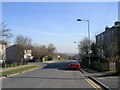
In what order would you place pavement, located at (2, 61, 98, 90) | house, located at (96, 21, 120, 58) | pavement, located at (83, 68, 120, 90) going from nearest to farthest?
pavement, located at (83, 68, 120, 90) → pavement, located at (2, 61, 98, 90) → house, located at (96, 21, 120, 58)

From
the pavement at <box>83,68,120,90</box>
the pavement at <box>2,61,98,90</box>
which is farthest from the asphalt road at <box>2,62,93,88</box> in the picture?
the pavement at <box>83,68,120,90</box>

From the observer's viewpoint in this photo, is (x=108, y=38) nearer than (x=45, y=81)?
No

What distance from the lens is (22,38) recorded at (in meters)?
79.2

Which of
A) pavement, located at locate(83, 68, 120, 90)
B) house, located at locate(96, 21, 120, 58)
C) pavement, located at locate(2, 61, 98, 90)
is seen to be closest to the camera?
pavement, located at locate(83, 68, 120, 90)

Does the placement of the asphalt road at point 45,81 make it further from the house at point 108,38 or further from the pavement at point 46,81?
the house at point 108,38

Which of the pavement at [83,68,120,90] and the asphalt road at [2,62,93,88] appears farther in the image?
the asphalt road at [2,62,93,88]

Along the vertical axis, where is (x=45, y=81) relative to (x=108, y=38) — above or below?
below

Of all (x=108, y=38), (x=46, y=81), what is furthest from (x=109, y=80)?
(x=108, y=38)

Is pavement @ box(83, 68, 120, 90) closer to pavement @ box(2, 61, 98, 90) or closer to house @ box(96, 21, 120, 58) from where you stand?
pavement @ box(2, 61, 98, 90)

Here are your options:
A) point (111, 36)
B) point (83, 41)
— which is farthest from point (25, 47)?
point (111, 36)

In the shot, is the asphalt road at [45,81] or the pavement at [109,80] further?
the asphalt road at [45,81]

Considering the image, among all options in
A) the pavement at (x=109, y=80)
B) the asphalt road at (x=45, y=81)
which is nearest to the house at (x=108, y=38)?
the pavement at (x=109, y=80)

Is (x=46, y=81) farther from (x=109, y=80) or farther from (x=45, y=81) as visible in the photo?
(x=109, y=80)

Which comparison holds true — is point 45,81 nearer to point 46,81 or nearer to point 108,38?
point 46,81
